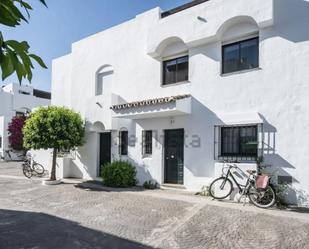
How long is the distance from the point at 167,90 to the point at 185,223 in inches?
266

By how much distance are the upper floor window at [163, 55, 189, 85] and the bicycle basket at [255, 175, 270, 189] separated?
17.8ft

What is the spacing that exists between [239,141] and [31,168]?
42.4 ft

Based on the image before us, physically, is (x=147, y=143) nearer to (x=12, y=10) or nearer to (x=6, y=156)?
(x=12, y=10)

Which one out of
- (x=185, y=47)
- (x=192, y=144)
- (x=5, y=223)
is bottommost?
(x=5, y=223)

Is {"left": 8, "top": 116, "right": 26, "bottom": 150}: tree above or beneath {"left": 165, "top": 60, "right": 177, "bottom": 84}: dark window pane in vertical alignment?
beneath

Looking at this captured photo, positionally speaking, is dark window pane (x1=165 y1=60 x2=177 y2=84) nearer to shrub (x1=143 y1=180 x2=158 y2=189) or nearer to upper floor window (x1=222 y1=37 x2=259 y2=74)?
upper floor window (x1=222 y1=37 x2=259 y2=74)

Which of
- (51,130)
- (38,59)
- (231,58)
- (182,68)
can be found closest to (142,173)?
(51,130)

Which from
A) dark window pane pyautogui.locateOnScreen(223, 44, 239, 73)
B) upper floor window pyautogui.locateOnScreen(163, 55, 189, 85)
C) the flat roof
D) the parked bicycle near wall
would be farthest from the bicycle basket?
the parked bicycle near wall

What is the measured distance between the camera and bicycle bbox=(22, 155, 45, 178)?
56.0 feet

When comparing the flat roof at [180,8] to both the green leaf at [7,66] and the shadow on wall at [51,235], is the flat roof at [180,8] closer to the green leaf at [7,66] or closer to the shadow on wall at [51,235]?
the shadow on wall at [51,235]

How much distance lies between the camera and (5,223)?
791 centimetres

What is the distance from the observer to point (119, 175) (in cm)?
1308

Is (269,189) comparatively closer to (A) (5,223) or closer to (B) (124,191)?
(B) (124,191)

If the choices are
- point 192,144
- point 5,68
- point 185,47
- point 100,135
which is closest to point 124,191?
point 192,144
